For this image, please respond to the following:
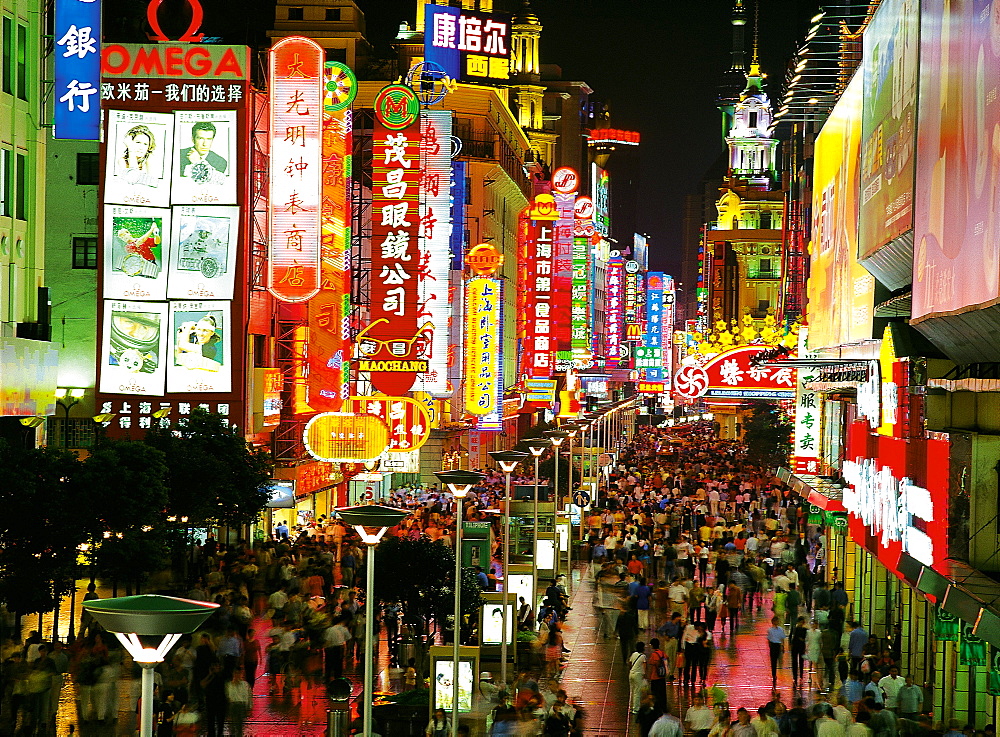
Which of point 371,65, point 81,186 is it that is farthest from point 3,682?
point 371,65

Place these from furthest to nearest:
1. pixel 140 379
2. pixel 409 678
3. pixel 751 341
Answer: pixel 751 341, pixel 140 379, pixel 409 678

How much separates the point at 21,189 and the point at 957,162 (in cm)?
2074

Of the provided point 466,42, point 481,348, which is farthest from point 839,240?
point 466,42

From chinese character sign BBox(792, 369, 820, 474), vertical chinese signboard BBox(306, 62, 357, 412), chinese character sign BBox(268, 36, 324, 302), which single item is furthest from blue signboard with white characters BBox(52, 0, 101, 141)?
chinese character sign BBox(792, 369, 820, 474)

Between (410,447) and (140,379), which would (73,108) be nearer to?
(140,379)

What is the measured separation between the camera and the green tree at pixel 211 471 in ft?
102

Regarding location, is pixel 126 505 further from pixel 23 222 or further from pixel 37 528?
pixel 23 222

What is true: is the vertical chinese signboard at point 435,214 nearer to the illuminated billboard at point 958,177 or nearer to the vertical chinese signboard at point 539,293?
the vertical chinese signboard at point 539,293

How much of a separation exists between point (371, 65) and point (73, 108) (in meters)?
41.4

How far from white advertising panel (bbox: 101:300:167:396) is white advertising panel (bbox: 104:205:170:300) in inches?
13.4

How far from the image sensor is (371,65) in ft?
235

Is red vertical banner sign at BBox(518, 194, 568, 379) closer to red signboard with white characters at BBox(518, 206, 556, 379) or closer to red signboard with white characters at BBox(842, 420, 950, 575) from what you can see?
red signboard with white characters at BBox(518, 206, 556, 379)

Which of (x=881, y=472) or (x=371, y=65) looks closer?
(x=881, y=472)

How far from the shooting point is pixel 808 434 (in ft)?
129
